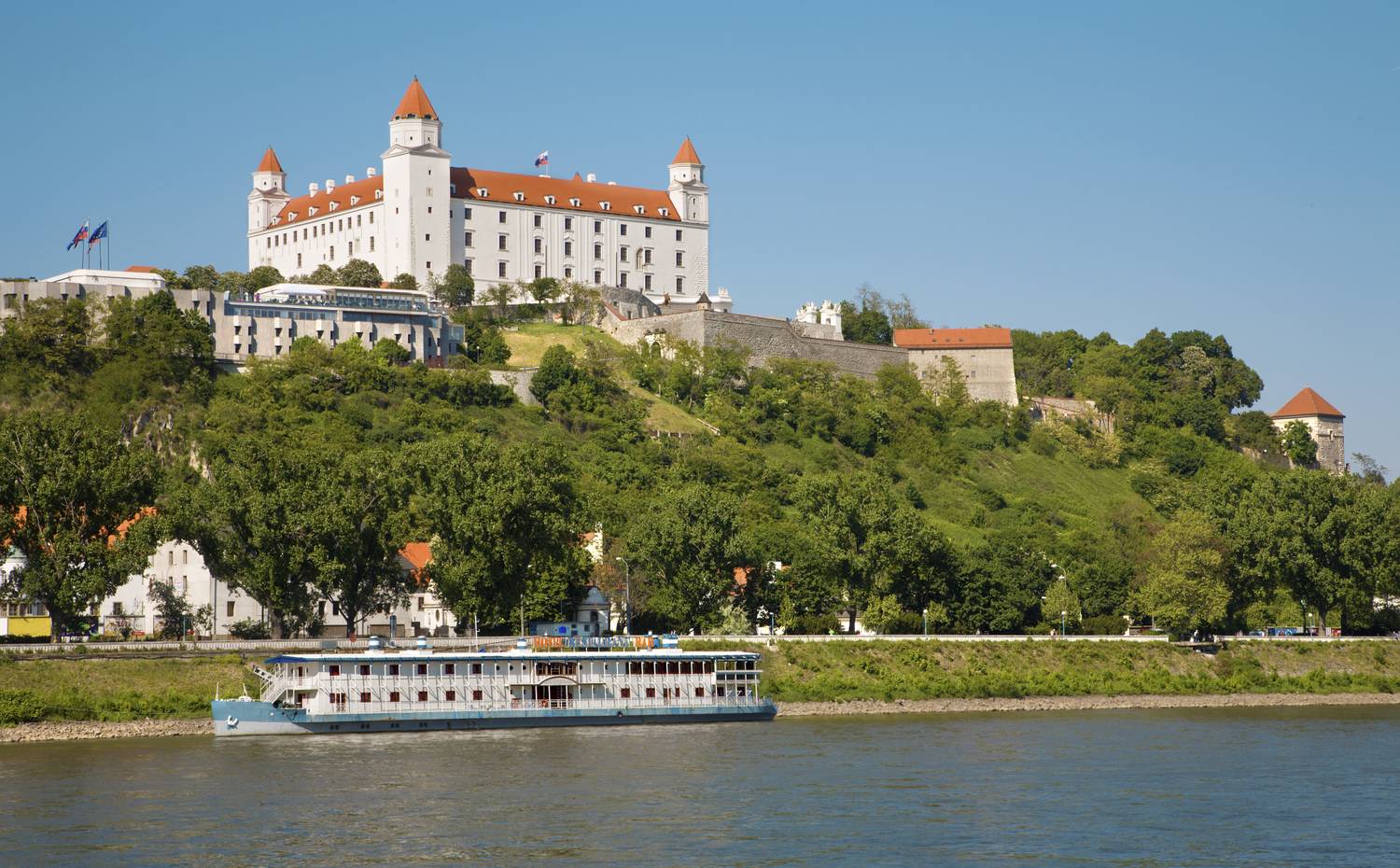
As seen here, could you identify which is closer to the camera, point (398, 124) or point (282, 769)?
point (282, 769)

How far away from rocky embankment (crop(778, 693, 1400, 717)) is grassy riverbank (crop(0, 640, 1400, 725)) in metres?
0.33

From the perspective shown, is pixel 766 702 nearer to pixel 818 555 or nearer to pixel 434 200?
pixel 818 555

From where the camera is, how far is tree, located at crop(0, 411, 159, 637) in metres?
58.6

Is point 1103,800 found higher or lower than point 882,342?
lower

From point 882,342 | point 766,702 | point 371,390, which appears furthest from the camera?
point 882,342

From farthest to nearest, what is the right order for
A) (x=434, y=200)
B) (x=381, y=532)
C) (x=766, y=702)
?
(x=434, y=200) → (x=381, y=532) → (x=766, y=702)

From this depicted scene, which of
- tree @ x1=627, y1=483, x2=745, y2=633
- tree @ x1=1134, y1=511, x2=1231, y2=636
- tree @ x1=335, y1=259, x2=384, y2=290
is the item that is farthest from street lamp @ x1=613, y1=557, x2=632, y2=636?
tree @ x1=335, y1=259, x2=384, y2=290

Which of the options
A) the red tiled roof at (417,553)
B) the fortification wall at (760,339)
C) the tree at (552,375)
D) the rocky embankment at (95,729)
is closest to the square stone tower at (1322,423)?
the fortification wall at (760,339)

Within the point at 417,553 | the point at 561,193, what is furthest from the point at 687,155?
the point at 417,553

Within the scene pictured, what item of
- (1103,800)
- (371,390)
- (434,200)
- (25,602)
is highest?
(434,200)

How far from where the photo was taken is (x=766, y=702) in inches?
2367

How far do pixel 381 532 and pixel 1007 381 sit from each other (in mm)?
73691

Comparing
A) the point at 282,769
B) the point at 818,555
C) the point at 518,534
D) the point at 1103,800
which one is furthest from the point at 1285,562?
the point at 282,769

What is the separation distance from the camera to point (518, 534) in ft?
Result: 217
